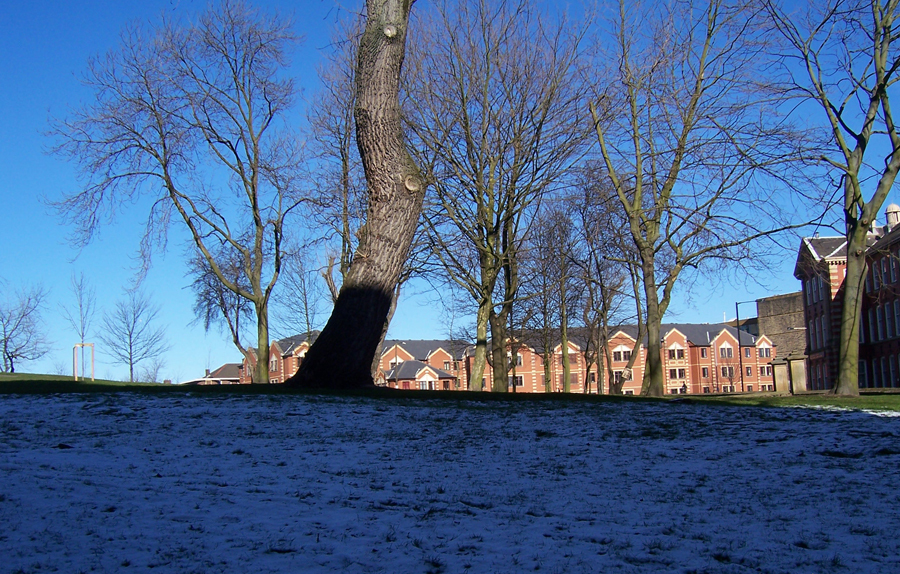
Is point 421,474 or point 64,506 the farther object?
point 421,474

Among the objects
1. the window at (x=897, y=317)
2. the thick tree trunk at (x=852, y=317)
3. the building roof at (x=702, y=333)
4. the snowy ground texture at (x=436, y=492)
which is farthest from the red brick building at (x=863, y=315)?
the snowy ground texture at (x=436, y=492)

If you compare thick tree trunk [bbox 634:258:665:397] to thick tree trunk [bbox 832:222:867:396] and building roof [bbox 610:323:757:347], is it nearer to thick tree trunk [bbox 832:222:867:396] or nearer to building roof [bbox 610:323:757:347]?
thick tree trunk [bbox 832:222:867:396]

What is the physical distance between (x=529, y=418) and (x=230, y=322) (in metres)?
34.3

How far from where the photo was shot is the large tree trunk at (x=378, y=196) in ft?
44.7

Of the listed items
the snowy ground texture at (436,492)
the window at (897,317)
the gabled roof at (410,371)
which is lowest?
the snowy ground texture at (436,492)

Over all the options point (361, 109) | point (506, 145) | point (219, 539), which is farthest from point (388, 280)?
point (219, 539)

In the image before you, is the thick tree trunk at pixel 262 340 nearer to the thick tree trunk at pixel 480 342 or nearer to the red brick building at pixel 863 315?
the thick tree trunk at pixel 480 342

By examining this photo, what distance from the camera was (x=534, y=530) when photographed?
15.3 ft

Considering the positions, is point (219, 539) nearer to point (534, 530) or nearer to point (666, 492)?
point (534, 530)

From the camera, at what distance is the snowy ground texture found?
13.3 feet

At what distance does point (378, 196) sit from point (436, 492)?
9.16 meters

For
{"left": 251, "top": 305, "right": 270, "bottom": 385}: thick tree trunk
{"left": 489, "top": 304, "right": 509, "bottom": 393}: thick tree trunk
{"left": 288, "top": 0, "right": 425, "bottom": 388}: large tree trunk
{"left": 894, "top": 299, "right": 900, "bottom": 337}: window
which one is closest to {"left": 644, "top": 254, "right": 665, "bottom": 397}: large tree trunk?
{"left": 489, "top": 304, "right": 509, "bottom": 393}: thick tree trunk

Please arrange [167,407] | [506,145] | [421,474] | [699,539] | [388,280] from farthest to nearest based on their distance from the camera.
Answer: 1. [506,145]
2. [388,280]
3. [167,407]
4. [421,474]
5. [699,539]

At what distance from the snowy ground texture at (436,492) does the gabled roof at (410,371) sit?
247 ft
